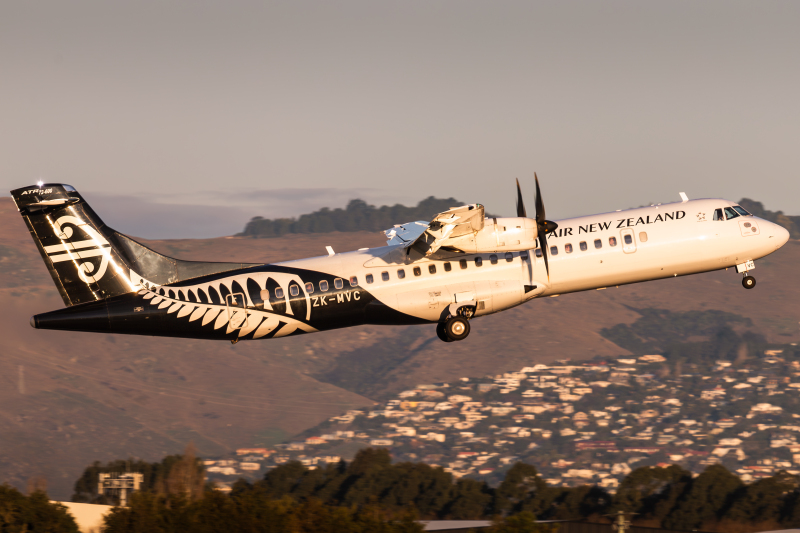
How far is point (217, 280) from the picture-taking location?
30562mm

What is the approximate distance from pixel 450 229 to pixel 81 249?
40.8 feet

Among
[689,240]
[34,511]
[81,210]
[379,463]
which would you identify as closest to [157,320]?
[81,210]

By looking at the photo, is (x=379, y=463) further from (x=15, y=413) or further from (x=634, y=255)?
(x=15, y=413)

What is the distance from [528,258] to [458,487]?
7429 cm

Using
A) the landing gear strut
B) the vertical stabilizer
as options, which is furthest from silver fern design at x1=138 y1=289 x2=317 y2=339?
the landing gear strut

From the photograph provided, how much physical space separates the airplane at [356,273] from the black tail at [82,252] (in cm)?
3

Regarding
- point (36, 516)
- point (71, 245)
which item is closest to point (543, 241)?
point (71, 245)

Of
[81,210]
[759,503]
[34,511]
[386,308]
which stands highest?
[81,210]

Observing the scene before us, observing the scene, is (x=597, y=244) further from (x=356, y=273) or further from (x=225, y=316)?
(x=225, y=316)

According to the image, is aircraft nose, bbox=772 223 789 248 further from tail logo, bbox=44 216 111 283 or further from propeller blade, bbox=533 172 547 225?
tail logo, bbox=44 216 111 283

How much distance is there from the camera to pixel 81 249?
30.1 meters

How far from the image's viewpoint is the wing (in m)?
28.5

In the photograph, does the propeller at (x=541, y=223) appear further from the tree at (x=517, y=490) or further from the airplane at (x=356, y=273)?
the tree at (x=517, y=490)

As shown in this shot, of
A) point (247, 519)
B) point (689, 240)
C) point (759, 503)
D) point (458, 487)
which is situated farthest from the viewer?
point (458, 487)
